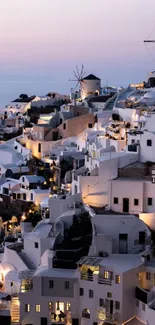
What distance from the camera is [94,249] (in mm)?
17719

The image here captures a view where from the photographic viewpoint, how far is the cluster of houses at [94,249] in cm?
1655

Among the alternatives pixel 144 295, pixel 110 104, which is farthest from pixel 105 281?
pixel 110 104

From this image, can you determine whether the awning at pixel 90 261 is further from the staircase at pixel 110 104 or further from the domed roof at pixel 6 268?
the staircase at pixel 110 104

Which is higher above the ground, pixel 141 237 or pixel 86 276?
pixel 141 237

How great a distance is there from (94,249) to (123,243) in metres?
1.05

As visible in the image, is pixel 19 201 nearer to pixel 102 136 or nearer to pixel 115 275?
pixel 102 136

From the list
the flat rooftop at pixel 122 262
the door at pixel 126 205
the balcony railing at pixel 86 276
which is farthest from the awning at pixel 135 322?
the door at pixel 126 205

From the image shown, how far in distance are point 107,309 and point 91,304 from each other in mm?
506

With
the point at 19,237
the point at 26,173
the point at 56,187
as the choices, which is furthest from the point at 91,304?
the point at 26,173

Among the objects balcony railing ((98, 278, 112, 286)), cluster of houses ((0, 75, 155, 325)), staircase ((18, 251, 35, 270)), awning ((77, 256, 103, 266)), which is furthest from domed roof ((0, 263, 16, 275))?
balcony railing ((98, 278, 112, 286))

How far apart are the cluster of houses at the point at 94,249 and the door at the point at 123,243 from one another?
0.09 feet

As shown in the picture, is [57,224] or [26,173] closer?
[57,224]

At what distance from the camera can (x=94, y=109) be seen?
1382 inches

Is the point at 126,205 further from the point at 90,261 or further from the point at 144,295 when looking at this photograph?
the point at 144,295
